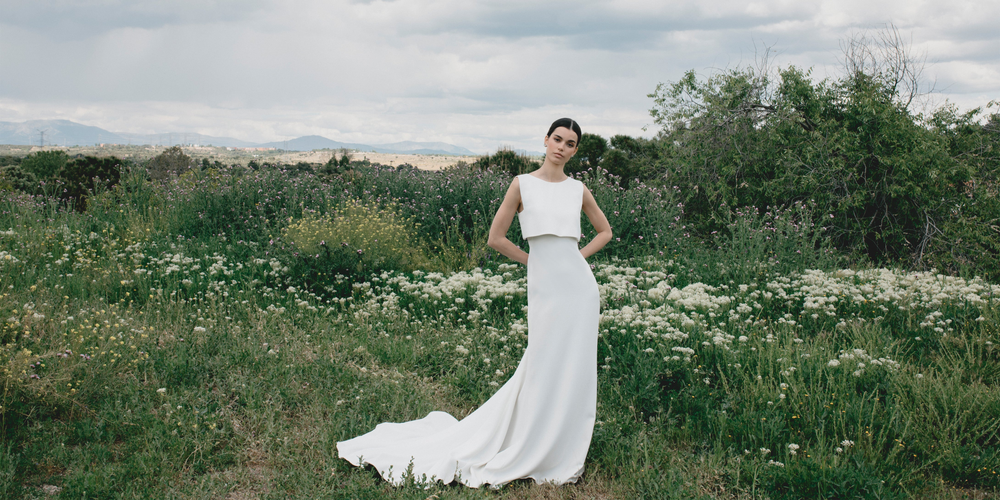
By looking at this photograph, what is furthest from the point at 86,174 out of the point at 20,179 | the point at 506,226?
the point at 506,226

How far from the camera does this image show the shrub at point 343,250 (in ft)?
24.6

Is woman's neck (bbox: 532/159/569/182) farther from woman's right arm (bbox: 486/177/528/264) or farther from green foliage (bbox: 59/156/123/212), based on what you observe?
green foliage (bbox: 59/156/123/212)

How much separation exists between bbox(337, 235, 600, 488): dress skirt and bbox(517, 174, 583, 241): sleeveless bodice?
8 cm

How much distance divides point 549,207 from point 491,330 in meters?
2.40

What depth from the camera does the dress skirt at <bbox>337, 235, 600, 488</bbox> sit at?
3721 mm

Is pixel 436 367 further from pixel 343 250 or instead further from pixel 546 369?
pixel 343 250

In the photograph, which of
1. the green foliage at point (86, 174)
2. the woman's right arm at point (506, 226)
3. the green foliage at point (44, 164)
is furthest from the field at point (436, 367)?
the green foliage at point (44, 164)

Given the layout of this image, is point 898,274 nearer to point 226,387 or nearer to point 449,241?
point 449,241

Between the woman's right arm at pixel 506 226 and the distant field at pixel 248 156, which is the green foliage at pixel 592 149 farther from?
the distant field at pixel 248 156

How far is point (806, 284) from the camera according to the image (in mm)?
7148

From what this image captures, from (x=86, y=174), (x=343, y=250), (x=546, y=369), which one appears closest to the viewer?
(x=546, y=369)

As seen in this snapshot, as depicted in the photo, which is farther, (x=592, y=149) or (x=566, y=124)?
(x=592, y=149)

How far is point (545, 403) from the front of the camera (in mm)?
3762

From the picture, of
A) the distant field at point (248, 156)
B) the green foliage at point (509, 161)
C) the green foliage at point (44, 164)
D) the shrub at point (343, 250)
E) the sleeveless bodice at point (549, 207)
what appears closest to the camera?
the sleeveless bodice at point (549, 207)
